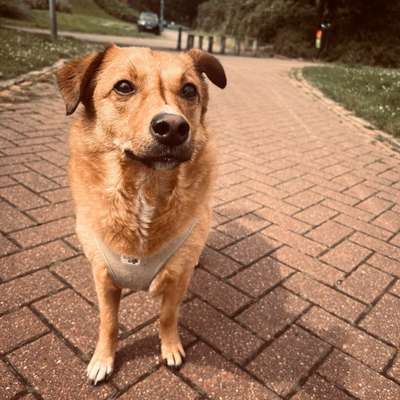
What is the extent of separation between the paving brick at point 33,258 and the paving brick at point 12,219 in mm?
384

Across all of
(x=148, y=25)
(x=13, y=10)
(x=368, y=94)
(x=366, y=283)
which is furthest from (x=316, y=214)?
(x=148, y=25)

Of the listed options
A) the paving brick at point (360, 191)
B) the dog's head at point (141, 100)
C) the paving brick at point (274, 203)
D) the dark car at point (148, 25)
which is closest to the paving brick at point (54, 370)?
the dog's head at point (141, 100)

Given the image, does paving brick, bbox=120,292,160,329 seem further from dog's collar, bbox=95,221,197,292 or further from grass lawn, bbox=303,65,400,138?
grass lawn, bbox=303,65,400,138

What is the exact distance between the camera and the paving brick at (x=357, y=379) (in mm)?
2270

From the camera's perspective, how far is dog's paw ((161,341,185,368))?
7.54ft

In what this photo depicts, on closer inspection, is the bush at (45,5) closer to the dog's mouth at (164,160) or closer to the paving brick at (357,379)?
the dog's mouth at (164,160)

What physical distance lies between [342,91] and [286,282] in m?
9.50

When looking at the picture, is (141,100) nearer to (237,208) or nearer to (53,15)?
(237,208)

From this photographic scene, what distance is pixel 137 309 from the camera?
2.71m

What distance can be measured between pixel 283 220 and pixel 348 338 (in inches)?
63.8

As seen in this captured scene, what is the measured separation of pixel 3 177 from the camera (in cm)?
417

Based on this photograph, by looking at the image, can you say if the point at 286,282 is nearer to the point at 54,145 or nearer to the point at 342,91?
the point at 54,145

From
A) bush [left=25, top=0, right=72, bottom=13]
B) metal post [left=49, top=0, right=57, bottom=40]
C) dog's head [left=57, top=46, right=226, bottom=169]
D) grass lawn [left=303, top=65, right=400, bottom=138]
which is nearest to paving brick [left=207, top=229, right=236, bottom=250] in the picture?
dog's head [left=57, top=46, right=226, bottom=169]

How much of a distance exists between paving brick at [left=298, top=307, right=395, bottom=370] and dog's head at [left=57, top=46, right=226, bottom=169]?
1.53 m
